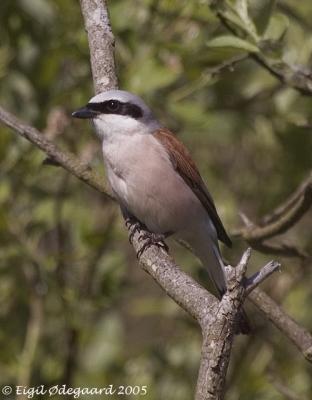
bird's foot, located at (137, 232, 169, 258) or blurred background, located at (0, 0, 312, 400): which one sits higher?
blurred background, located at (0, 0, 312, 400)

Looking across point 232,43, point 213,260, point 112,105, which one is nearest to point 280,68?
point 232,43

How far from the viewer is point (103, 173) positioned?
14.0ft

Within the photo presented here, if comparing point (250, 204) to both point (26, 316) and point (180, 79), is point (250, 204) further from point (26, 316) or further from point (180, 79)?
Result: point (26, 316)

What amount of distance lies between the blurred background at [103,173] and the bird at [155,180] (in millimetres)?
160

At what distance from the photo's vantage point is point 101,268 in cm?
443

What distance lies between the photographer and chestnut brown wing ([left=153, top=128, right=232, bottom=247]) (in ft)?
13.2

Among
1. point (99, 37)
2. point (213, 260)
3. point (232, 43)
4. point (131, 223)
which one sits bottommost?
point (213, 260)

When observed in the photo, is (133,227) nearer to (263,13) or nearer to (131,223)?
(131,223)

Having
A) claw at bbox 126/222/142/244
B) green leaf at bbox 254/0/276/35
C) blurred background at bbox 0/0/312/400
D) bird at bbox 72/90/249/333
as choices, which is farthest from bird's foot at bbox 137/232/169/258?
green leaf at bbox 254/0/276/35

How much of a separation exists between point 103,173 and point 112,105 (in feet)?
2.06

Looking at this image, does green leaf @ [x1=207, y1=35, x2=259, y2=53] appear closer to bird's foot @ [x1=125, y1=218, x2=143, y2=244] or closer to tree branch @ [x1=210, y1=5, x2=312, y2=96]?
tree branch @ [x1=210, y1=5, x2=312, y2=96]

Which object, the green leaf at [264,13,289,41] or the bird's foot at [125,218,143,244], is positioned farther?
the bird's foot at [125,218,143,244]

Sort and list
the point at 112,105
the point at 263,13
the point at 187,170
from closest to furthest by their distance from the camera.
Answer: the point at 263,13 → the point at 112,105 → the point at 187,170

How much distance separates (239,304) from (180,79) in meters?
2.43
